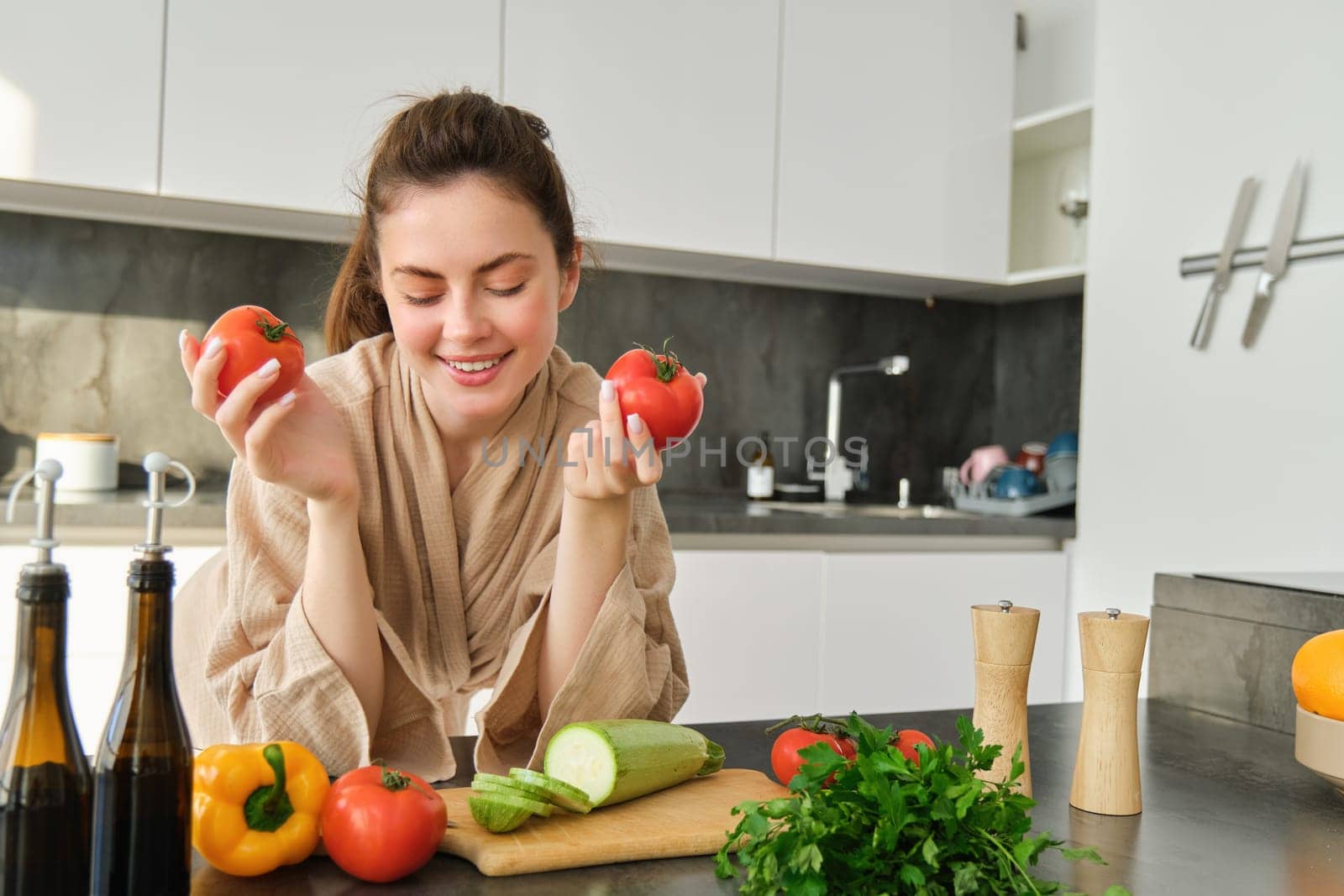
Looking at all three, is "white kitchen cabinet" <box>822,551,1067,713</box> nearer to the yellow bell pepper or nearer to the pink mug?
the pink mug

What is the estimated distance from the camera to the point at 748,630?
2.67m

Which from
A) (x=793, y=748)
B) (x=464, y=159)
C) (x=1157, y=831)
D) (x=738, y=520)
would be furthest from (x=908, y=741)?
(x=738, y=520)

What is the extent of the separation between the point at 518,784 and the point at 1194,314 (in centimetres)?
236

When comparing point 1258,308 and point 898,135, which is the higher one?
point 898,135

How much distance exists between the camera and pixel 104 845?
0.67 meters

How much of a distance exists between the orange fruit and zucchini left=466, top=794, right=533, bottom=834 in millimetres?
694

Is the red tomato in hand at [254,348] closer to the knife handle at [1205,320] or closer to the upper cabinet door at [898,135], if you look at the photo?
the upper cabinet door at [898,135]

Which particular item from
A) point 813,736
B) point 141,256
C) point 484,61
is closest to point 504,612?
point 813,736

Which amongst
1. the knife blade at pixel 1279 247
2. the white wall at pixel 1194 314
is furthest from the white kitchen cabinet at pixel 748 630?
the knife blade at pixel 1279 247

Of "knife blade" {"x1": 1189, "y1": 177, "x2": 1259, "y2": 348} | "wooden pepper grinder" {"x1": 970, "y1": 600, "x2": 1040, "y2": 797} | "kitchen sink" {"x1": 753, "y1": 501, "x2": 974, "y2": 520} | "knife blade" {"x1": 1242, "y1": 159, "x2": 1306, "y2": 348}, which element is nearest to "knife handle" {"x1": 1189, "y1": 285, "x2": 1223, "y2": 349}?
"knife blade" {"x1": 1189, "y1": 177, "x2": 1259, "y2": 348}

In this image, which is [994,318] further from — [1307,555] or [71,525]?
[71,525]

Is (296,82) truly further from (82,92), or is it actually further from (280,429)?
(280,429)

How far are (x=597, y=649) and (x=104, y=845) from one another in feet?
1.79

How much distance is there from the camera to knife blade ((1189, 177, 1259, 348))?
101 inches
